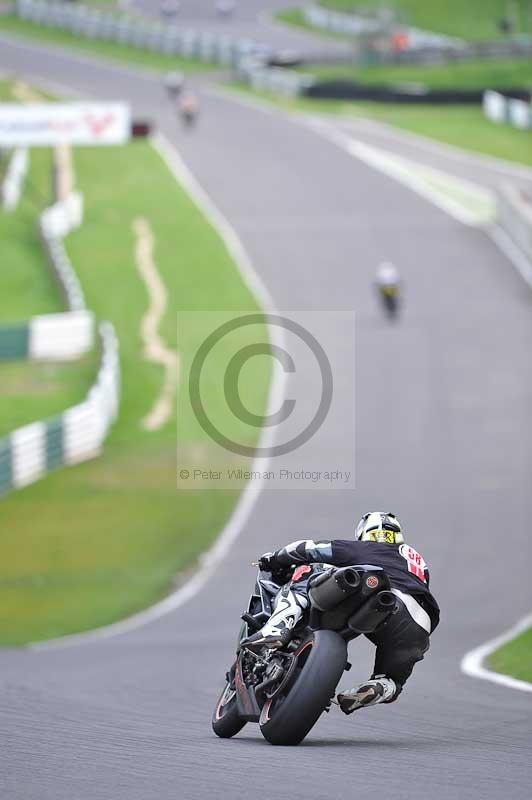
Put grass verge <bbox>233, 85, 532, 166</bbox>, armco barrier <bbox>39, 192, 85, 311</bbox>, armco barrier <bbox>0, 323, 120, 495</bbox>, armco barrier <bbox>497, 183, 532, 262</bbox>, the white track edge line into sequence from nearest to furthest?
the white track edge line < armco barrier <bbox>0, 323, 120, 495</bbox> < armco barrier <bbox>39, 192, 85, 311</bbox> < armco barrier <bbox>497, 183, 532, 262</bbox> < grass verge <bbox>233, 85, 532, 166</bbox>

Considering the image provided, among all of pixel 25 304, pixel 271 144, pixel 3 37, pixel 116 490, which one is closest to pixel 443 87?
pixel 271 144

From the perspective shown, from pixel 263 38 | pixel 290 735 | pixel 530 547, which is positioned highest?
pixel 290 735

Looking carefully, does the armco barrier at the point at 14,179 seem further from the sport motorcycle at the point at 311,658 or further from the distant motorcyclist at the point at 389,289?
the sport motorcycle at the point at 311,658

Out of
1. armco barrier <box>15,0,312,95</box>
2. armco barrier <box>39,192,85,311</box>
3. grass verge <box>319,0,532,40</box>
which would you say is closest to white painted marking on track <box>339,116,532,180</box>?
armco barrier <box>15,0,312,95</box>

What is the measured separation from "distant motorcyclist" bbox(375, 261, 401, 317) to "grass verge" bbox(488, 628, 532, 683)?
18.5 meters

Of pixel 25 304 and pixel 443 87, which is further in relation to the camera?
pixel 443 87

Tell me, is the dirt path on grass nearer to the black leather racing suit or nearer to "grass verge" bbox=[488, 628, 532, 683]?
"grass verge" bbox=[488, 628, 532, 683]

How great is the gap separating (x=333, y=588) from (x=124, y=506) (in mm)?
14638

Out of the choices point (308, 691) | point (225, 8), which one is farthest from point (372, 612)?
point (225, 8)

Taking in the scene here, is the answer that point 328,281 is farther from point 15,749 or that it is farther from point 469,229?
point 15,749

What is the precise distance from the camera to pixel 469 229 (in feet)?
137

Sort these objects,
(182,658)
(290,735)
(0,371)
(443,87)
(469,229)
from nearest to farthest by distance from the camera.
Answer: (290,735), (182,658), (0,371), (469,229), (443,87)

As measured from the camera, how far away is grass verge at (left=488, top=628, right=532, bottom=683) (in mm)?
13451

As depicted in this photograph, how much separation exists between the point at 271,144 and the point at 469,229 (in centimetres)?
1399
